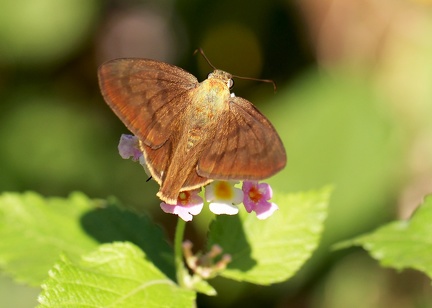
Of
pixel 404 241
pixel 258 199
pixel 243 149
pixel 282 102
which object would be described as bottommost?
pixel 282 102

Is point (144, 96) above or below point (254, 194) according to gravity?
above

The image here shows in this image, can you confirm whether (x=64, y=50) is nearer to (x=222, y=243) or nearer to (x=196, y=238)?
(x=196, y=238)

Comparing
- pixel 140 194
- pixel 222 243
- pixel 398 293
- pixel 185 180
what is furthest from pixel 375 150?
pixel 185 180

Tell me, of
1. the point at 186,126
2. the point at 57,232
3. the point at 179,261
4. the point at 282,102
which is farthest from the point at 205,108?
the point at 282,102

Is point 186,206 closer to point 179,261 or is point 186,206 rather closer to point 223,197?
point 223,197

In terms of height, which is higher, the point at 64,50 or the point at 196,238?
the point at 64,50

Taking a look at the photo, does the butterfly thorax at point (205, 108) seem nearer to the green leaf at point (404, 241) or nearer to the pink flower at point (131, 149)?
the pink flower at point (131, 149)

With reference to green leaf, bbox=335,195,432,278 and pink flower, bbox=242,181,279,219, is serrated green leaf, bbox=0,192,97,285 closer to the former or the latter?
pink flower, bbox=242,181,279,219
